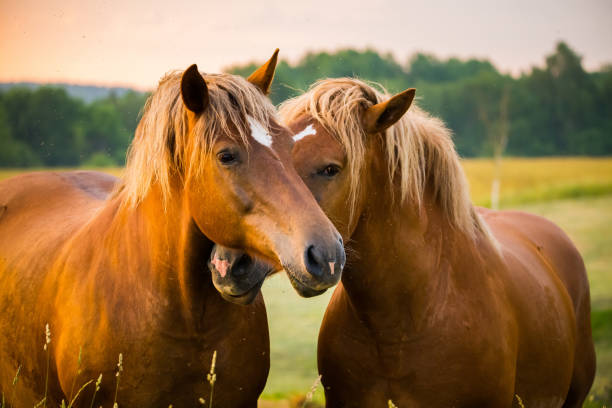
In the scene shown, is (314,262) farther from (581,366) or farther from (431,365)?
(581,366)

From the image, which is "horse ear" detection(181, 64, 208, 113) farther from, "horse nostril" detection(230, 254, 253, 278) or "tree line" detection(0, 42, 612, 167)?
"tree line" detection(0, 42, 612, 167)

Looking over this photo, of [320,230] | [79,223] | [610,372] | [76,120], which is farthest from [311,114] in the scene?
[76,120]

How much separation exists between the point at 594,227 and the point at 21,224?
20497 mm

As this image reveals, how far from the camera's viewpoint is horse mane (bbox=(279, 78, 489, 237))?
3.24m

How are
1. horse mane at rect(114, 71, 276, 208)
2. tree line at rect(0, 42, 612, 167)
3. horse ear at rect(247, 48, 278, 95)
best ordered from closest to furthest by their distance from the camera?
1. horse mane at rect(114, 71, 276, 208)
2. horse ear at rect(247, 48, 278, 95)
3. tree line at rect(0, 42, 612, 167)

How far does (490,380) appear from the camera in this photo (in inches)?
134

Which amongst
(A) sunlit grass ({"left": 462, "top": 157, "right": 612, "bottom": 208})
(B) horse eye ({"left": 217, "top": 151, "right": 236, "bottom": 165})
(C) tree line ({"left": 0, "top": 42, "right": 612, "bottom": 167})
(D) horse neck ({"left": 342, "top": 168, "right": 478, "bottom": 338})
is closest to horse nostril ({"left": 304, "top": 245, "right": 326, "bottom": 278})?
(B) horse eye ({"left": 217, "top": 151, "right": 236, "bottom": 165})

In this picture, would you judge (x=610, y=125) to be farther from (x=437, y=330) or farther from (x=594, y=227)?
(x=437, y=330)

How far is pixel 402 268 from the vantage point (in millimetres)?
3434

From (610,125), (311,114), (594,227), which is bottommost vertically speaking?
(594,227)

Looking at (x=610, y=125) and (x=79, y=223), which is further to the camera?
(x=610, y=125)

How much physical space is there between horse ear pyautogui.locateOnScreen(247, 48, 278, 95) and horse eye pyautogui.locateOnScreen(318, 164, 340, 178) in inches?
19.2

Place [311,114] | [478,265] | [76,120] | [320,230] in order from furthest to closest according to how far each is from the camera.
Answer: [76,120]
[478,265]
[311,114]
[320,230]

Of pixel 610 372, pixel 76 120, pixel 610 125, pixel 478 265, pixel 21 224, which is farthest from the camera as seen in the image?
pixel 610 125
